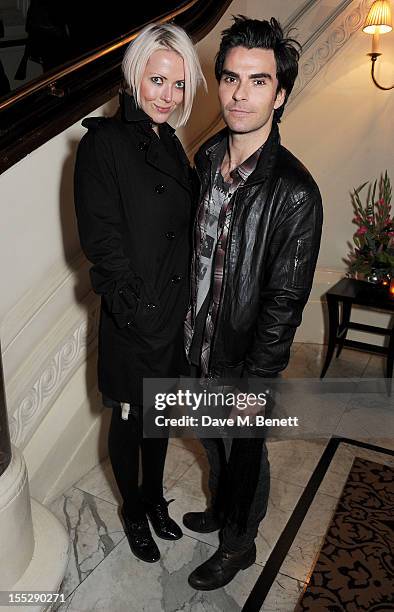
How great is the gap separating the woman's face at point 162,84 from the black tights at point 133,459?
1068 millimetres

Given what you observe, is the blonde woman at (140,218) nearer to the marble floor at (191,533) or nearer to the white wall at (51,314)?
the white wall at (51,314)

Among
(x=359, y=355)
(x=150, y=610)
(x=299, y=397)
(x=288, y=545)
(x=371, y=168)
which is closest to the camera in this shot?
(x=150, y=610)

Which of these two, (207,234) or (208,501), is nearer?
(207,234)

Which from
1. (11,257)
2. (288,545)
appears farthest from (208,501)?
(11,257)

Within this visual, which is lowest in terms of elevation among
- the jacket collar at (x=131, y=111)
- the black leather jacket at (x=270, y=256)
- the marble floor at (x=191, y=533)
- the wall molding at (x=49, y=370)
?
the marble floor at (x=191, y=533)

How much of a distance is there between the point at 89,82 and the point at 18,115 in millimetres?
386

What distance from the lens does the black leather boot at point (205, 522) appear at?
2.33 meters

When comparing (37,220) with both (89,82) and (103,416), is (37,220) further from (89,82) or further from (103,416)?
(103,416)

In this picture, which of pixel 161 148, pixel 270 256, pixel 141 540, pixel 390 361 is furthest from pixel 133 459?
pixel 390 361

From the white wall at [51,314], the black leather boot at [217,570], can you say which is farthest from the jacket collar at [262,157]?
the black leather boot at [217,570]

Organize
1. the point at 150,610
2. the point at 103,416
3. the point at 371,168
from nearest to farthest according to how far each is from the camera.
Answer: the point at 150,610 → the point at 103,416 → the point at 371,168

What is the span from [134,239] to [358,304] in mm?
2338

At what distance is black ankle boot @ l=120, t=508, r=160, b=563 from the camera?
2.15m

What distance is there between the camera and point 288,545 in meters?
2.26
